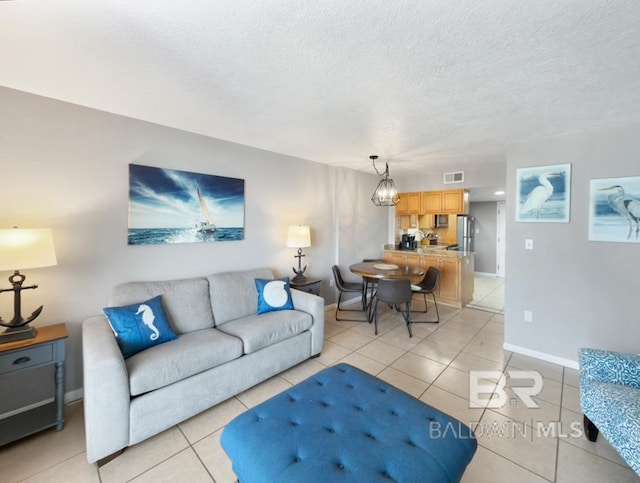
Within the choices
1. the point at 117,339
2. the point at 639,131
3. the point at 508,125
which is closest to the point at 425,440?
the point at 117,339

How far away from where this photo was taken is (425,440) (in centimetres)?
122

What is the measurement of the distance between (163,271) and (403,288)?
276 cm

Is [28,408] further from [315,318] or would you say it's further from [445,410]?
[445,410]

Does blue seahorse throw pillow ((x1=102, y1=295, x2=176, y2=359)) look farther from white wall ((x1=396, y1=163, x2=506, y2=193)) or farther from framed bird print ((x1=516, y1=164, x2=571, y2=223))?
white wall ((x1=396, y1=163, x2=506, y2=193))

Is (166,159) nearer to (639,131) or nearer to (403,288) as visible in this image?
(403,288)

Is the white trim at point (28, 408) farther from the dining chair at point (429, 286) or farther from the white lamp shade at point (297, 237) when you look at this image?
the dining chair at point (429, 286)

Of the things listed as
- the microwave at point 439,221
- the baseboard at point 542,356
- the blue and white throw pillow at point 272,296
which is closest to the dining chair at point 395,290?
the baseboard at point 542,356

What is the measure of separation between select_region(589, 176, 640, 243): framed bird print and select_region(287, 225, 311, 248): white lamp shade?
302 centimetres

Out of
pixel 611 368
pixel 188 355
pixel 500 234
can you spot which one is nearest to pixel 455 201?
pixel 500 234

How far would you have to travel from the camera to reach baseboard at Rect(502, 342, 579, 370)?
2.77m

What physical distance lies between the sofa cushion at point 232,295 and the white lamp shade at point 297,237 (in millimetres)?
722

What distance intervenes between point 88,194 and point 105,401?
5.40 feet

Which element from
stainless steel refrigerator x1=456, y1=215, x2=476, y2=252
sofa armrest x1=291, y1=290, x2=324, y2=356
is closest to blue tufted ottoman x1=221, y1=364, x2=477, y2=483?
sofa armrest x1=291, y1=290, x2=324, y2=356

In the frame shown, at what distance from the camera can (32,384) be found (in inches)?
81.4
